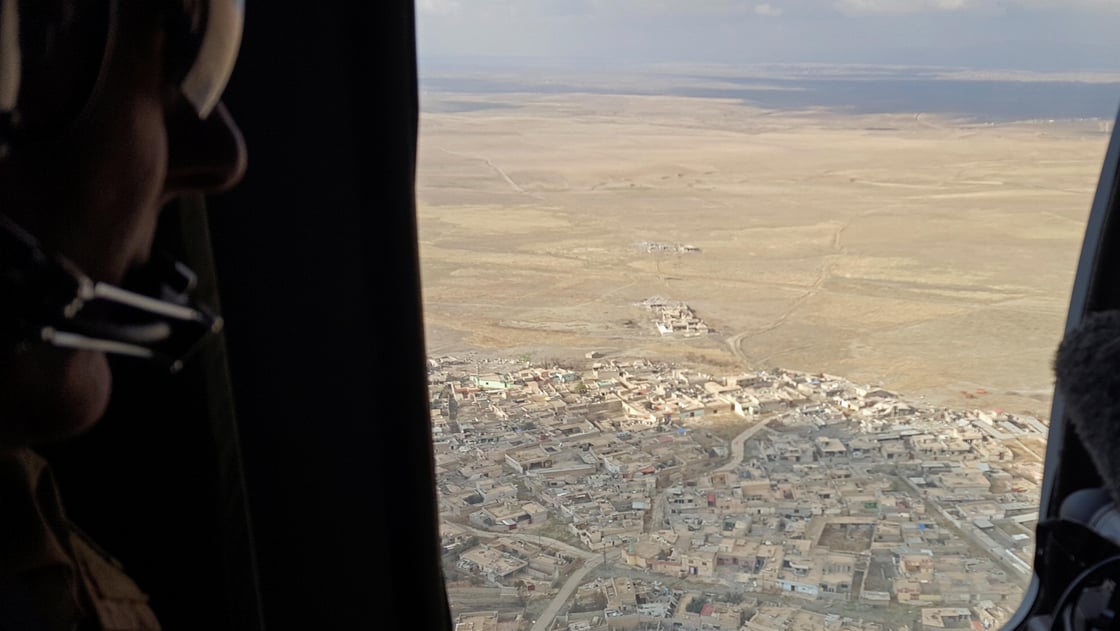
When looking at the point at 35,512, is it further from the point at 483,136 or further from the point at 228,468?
the point at 483,136

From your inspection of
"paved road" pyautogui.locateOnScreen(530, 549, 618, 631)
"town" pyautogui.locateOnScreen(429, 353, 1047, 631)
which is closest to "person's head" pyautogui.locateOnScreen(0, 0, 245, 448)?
"town" pyautogui.locateOnScreen(429, 353, 1047, 631)

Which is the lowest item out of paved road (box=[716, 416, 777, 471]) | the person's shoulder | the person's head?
paved road (box=[716, 416, 777, 471])

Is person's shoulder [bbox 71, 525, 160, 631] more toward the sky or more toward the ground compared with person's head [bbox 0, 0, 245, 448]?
more toward the ground

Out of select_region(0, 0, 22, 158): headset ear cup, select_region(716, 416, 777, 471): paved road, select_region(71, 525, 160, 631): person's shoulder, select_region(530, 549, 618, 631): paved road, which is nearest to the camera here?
select_region(0, 0, 22, 158): headset ear cup

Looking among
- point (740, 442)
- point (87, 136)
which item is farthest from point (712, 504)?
point (87, 136)

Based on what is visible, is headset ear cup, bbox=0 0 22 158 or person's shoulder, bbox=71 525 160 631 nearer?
headset ear cup, bbox=0 0 22 158

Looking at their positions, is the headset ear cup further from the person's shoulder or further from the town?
the town

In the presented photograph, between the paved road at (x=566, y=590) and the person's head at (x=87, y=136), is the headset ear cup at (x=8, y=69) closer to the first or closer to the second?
the person's head at (x=87, y=136)
